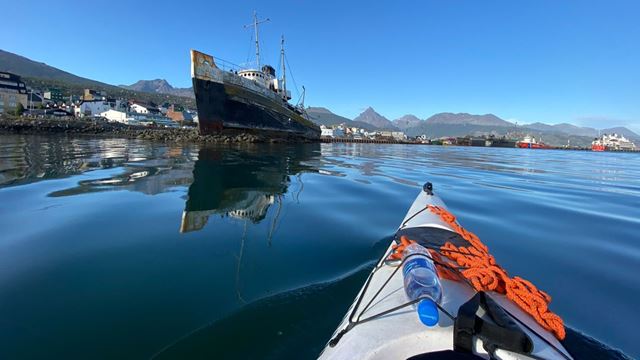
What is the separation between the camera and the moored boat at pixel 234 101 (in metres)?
24.1

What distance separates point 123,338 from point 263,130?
29139 mm

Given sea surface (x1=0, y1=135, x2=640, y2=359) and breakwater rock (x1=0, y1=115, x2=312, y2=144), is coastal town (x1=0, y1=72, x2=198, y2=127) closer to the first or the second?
breakwater rock (x1=0, y1=115, x2=312, y2=144)

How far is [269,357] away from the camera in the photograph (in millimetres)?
2104

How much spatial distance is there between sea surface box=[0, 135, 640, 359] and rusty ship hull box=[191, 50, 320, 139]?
59.7 feet

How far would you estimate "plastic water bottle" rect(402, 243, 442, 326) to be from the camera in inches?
54.4

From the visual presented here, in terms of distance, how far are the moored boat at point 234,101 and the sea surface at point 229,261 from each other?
717 inches

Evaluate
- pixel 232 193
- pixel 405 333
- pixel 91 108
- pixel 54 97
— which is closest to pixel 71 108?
pixel 91 108

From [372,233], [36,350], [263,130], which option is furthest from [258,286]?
[263,130]

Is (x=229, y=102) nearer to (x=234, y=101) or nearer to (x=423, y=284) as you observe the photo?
(x=234, y=101)

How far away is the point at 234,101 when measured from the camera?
2620cm

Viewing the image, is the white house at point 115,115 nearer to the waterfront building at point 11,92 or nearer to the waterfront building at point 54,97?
the waterfront building at point 11,92

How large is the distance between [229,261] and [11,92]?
102 m

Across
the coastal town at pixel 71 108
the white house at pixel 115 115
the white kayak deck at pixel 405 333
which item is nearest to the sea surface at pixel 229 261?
the white kayak deck at pixel 405 333

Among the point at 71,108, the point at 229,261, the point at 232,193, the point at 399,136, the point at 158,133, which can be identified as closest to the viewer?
the point at 229,261
